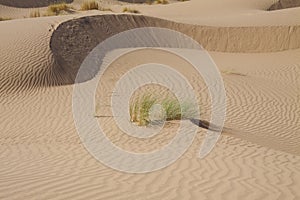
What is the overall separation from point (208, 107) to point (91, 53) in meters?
7.01

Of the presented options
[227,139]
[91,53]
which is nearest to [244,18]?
[91,53]

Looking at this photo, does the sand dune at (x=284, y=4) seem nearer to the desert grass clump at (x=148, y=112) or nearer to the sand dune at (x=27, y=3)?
the sand dune at (x=27, y=3)

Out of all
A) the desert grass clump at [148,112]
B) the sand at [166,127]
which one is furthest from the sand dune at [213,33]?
the desert grass clump at [148,112]

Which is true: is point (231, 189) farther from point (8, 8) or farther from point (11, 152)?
point (8, 8)

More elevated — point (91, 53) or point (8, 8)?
point (8, 8)

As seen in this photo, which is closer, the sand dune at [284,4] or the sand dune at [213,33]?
the sand dune at [213,33]

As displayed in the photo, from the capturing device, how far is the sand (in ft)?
17.3

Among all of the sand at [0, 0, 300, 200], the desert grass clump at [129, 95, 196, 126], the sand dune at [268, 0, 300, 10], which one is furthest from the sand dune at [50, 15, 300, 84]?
the sand dune at [268, 0, 300, 10]

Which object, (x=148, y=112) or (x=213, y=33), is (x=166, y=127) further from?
(x=213, y=33)

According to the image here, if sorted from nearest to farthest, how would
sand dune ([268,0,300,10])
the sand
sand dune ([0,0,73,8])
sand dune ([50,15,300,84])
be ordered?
the sand → sand dune ([50,15,300,84]) → sand dune ([268,0,300,10]) → sand dune ([0,0,73,8])

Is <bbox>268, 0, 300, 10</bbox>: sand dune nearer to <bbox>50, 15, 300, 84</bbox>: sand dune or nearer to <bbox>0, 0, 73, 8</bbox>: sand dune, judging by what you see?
<bbox>50, 15, 300, 84</bbox>: sand dune

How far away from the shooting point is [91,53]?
56.2 feet

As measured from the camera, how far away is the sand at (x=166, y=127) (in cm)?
526

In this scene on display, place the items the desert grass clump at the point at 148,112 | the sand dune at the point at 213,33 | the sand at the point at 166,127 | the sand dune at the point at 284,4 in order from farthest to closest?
the sand dune at the point at 284,4 → the sand dune at the point at 213,33 → the desert grass clump at the point at 148,112 → the sand at the point at 166,127
